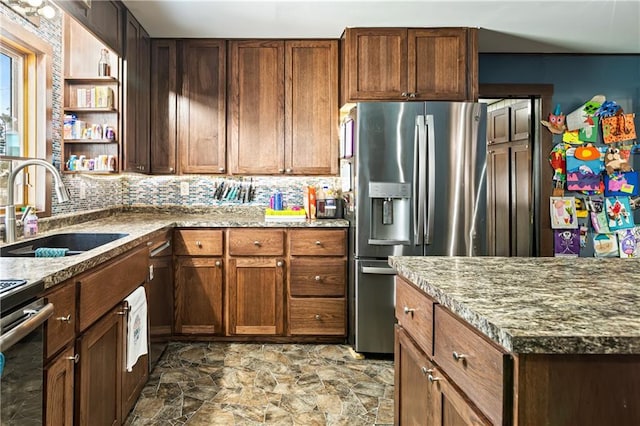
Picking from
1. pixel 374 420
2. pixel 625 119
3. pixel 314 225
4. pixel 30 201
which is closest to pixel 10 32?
pixel 30 201

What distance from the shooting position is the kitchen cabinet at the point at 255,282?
11.0 ft

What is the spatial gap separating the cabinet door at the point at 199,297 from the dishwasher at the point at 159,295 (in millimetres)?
86

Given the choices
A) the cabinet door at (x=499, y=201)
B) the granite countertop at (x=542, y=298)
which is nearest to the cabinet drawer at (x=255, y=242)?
the granite countertop at (x=542, y=298)

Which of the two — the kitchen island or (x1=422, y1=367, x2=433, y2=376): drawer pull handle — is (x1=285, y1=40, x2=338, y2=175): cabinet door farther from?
(x1=422, y1=367, x2=433, y2=376): drawer pull handle

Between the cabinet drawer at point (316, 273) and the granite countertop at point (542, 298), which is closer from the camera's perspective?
the granite countertop at point (542, 298)

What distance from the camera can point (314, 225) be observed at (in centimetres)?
335

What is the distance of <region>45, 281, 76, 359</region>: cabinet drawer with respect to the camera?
138 cm

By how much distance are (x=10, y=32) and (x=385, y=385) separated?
283 cm

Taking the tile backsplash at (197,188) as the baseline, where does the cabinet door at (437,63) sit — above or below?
above

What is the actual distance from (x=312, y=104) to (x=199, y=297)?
5.73 feet

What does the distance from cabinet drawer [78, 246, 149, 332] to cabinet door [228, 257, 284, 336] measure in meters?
0.98

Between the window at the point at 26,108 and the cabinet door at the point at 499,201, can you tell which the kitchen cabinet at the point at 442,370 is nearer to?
the window at the point at 26,108

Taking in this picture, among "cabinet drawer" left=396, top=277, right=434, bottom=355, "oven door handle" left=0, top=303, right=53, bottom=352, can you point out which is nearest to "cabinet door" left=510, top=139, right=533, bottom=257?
"cabinet drawer" left=396, top=277, right=434, bottom=355

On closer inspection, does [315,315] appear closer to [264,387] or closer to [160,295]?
[264,387]
